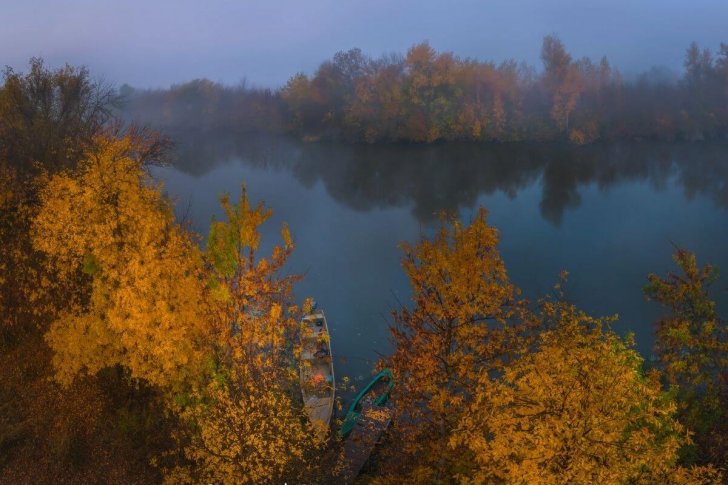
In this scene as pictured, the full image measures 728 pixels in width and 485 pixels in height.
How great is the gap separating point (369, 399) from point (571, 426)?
15977 mm

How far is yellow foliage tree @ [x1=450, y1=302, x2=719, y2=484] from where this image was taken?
45.6 feet

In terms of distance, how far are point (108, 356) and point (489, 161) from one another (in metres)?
76.4

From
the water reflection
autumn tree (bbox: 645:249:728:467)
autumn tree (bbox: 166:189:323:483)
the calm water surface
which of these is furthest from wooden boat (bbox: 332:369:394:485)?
the water reflection

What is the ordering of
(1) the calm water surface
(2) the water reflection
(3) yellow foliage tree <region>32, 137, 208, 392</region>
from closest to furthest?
1. (3) yellow foliage tree <region>32, 137, 208, 392</region>
2. (1) the calm water surface
3. (2) the water reflection

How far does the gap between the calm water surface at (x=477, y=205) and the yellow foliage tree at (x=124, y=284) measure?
1486 centimetres

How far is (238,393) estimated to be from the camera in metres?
21.5

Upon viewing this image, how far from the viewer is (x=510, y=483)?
14945 millimetres

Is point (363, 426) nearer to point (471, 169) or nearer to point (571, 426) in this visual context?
point (571, 426)

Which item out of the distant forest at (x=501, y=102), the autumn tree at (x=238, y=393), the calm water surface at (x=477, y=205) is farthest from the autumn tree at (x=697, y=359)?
the distant forest at (x=501, y=102)

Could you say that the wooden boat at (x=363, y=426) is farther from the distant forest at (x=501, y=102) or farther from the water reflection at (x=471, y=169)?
the distant forest at (x=501, y=102)

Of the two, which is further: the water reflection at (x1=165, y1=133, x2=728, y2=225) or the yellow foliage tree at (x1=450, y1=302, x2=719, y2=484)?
the water reflection at (x1=165, y1=133, x2=728, y2=225)

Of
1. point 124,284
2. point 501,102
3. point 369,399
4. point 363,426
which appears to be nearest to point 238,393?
point 124,284

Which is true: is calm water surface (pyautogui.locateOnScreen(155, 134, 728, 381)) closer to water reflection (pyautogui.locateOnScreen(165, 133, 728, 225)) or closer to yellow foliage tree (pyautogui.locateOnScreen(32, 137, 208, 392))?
water reflection (pyautogui.locateOnScreen(165, 133, 728, 225))

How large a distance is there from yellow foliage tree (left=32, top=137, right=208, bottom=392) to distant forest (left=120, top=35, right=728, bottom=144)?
82.7 metres
